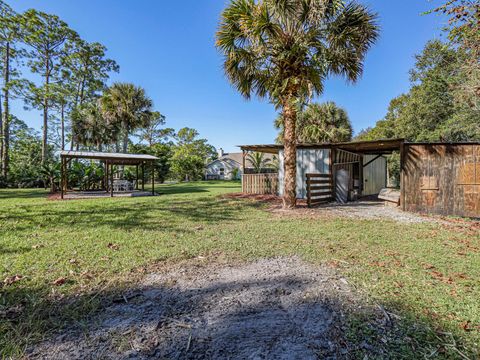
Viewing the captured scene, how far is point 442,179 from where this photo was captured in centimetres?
744

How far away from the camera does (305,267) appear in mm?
3521

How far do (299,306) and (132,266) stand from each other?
8.32ft

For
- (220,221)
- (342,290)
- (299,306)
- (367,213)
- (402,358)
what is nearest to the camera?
(402,358)

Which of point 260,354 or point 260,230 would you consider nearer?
point 260,354

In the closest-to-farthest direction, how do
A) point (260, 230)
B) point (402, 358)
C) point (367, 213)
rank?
point (402, 358) → point (260, 230) → point (367, 213)

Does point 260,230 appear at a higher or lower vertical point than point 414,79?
lower

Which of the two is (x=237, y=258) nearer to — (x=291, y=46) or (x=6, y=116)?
(x=291, y=46)

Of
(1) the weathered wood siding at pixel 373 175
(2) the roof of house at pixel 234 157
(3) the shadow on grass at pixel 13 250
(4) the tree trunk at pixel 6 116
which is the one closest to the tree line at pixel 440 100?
(1) the weathered wood siding at pixel 373 175

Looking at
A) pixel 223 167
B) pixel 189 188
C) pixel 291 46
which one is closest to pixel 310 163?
pixel 291 46

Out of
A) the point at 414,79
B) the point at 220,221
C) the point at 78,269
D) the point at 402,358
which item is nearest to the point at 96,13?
the point at 220,221

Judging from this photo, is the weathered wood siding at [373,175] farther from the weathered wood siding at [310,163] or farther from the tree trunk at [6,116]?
the tree trunk at [6,116]

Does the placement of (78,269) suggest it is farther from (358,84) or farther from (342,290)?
(358,84)

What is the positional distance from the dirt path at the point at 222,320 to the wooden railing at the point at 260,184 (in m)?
11.0

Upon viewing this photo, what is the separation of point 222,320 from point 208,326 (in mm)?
152
